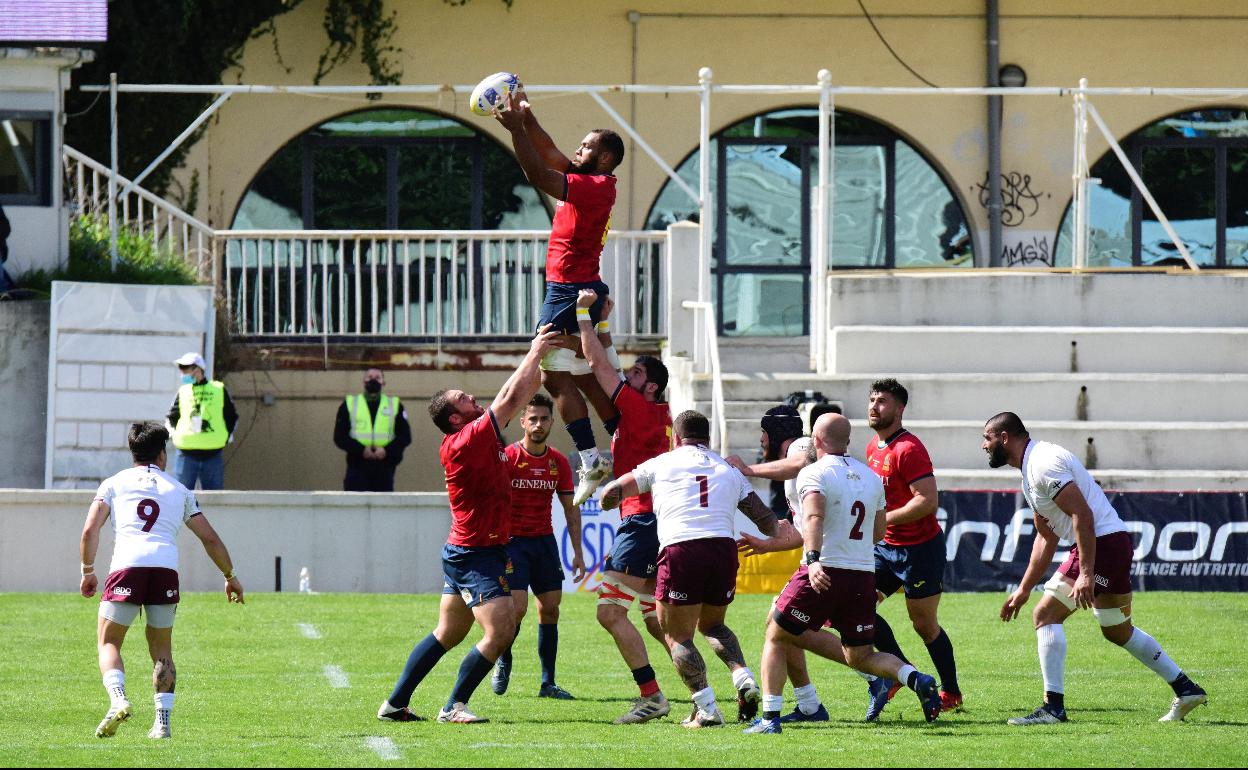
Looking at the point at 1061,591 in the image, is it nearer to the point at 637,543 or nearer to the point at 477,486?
the point at 637,543

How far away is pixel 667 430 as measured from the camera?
11.9 m

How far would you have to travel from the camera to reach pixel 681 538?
10.6m

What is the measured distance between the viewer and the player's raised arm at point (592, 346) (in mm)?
10641

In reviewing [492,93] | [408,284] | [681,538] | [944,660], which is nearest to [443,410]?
[681,538]

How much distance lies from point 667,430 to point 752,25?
50.1 ft

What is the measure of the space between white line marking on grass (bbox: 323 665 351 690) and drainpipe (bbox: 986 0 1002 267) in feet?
50.3

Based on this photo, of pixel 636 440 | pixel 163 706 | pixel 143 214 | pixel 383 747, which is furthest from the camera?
pixel 143 214

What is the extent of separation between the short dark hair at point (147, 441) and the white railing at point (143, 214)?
11.7m

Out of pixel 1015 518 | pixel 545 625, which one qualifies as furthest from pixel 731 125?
pixel 545 625

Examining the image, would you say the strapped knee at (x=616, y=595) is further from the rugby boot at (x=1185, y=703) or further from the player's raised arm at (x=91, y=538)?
the rugby boot at (x=1185, y=703)

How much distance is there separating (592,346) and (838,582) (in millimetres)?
1938

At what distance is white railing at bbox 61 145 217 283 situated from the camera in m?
22.0

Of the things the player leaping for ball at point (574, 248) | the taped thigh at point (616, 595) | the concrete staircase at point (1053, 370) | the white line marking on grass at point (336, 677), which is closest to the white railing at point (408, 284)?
the concrete staircase at point (1053, 370)

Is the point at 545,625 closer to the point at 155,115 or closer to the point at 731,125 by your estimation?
the point at 155,115
